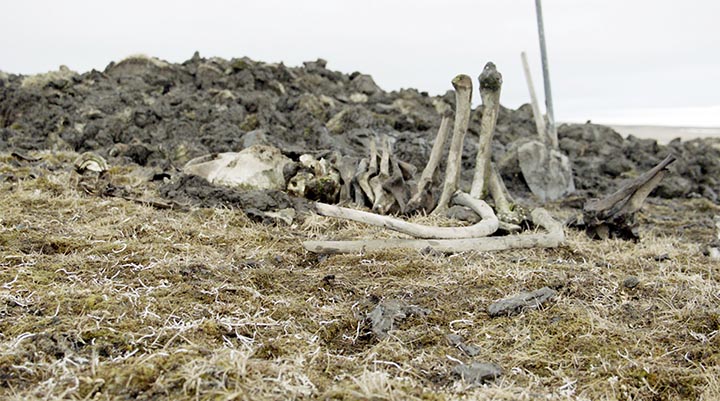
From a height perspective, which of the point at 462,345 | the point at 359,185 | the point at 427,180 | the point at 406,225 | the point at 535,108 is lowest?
the point at 462,345

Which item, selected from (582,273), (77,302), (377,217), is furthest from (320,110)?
(77,302)

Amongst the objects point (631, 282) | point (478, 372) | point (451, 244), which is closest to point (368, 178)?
point (451, 244)

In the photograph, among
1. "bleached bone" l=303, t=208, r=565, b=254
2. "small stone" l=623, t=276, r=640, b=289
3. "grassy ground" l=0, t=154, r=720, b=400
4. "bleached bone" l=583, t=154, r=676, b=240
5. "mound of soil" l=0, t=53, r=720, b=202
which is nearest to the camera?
"grassy ground" l=0, t=154, r=720, b=400

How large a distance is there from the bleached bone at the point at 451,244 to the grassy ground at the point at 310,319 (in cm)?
11

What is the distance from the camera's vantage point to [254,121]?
12.2 metres

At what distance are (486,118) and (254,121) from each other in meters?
6.33

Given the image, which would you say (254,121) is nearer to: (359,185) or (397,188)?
(359,185)

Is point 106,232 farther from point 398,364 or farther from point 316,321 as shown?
point 398,364

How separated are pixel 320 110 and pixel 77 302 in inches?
397

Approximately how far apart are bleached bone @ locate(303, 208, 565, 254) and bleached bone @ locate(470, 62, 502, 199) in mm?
1002

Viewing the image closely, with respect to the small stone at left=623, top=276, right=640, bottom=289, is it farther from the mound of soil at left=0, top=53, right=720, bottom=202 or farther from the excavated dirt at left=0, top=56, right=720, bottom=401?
the mound of soil at left=0, top=53, right=720, bottom=202

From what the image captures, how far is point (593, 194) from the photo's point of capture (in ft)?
36.4

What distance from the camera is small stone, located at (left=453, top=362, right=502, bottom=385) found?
9.85ft

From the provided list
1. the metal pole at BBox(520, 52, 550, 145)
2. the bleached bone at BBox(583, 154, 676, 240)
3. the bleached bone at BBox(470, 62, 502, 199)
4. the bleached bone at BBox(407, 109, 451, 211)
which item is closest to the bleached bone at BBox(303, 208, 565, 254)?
the bleached bone at BBox(583, 154, 676, 240)
